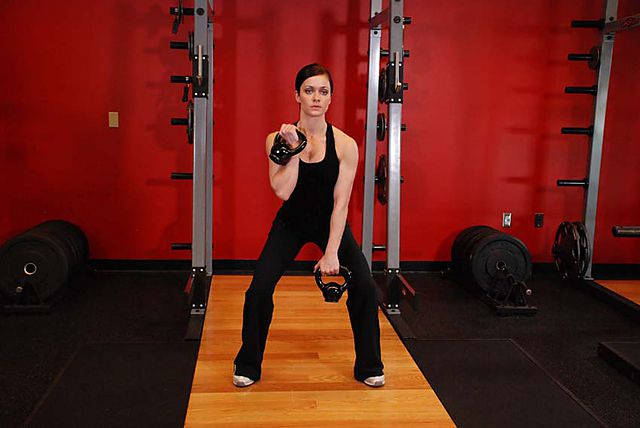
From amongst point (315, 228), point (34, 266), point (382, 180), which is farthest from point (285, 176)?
point (34, 266)

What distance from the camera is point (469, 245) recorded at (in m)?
4.14

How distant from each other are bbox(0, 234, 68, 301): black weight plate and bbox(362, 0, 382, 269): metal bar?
1.81 m

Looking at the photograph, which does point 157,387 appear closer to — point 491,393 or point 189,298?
point 189,298

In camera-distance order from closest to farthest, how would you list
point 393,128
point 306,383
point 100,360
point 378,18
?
point 306,383
point 100,360
point 393,128
point 378,18

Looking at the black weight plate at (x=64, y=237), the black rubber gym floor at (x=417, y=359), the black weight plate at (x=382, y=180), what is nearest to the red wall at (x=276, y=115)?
the black weight plate at (x=64, y=237)

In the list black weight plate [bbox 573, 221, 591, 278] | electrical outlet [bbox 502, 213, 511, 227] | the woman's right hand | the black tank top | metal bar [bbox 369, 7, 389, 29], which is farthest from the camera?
electrical outlet [bbox 502, 213, 511, 227]

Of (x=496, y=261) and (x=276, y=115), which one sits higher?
(x=276, y=115)

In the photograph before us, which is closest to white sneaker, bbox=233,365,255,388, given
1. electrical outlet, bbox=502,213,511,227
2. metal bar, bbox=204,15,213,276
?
metal bar, bbox=204,15,213,276

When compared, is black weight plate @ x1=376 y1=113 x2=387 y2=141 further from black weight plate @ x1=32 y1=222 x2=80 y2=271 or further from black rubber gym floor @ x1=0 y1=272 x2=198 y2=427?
black weight plate @ x1=32 y1=222 x2=80 y2=271

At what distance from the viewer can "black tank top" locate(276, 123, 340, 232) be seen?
2.58 meters

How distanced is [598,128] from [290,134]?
2690mm

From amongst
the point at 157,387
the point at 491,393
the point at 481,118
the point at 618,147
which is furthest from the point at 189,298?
the point at 618,147

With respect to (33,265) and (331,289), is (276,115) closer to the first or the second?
(33,265)

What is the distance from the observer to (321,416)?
2420mm
